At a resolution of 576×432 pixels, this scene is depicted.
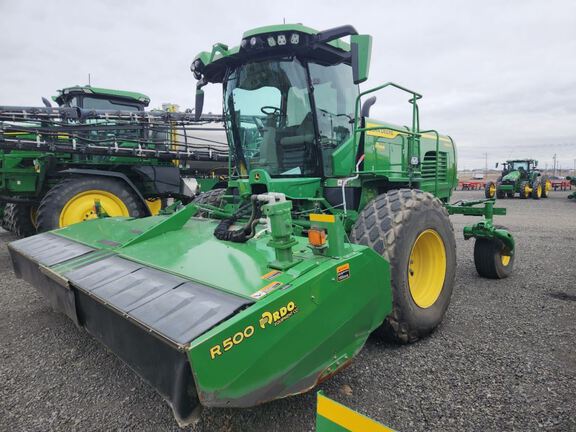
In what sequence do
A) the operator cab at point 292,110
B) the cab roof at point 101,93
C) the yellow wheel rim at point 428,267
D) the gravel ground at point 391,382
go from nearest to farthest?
the gravel ground at point 391,382, the yellow wheel rim at point 428,267, the operator cab at point 292,110, the cab roof at point 101,93

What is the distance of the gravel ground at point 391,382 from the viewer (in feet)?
6.36

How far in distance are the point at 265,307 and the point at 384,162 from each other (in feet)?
8.71

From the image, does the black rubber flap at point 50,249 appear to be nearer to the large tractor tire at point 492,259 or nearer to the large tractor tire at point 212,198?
the large tractor tire at point 212,198

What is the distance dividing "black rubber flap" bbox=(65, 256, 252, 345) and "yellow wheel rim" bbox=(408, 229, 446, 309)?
5.86ft

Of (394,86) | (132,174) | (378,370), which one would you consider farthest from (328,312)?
(132,174)

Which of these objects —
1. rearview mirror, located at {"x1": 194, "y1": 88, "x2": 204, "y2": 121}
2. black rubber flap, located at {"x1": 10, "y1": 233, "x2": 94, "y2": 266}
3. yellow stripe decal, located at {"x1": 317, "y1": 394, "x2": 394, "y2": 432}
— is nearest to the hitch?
rearview mirror, located at {"x1": 194, "y1": 88, "x2": 204, "y2": 121}

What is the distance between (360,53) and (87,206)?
473cm

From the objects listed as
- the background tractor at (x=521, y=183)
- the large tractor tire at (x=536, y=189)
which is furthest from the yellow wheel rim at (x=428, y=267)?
the large tractor tire at (x=536, y=189)

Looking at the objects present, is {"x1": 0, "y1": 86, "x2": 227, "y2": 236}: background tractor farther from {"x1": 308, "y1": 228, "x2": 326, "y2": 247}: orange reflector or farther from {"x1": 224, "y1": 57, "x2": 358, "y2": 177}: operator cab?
{"x1": 308, "y1": 228, "x2": 326, "y2": 247}: orange reflector

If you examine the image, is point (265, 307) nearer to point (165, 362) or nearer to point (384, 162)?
point (165, 362)

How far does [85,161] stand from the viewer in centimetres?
637

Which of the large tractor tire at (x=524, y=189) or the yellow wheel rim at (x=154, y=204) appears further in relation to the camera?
the large tractor tire at (x=524, y=189)

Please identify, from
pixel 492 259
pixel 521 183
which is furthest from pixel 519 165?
pixel 492 259

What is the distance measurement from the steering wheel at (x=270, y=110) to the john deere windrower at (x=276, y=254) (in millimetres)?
14
